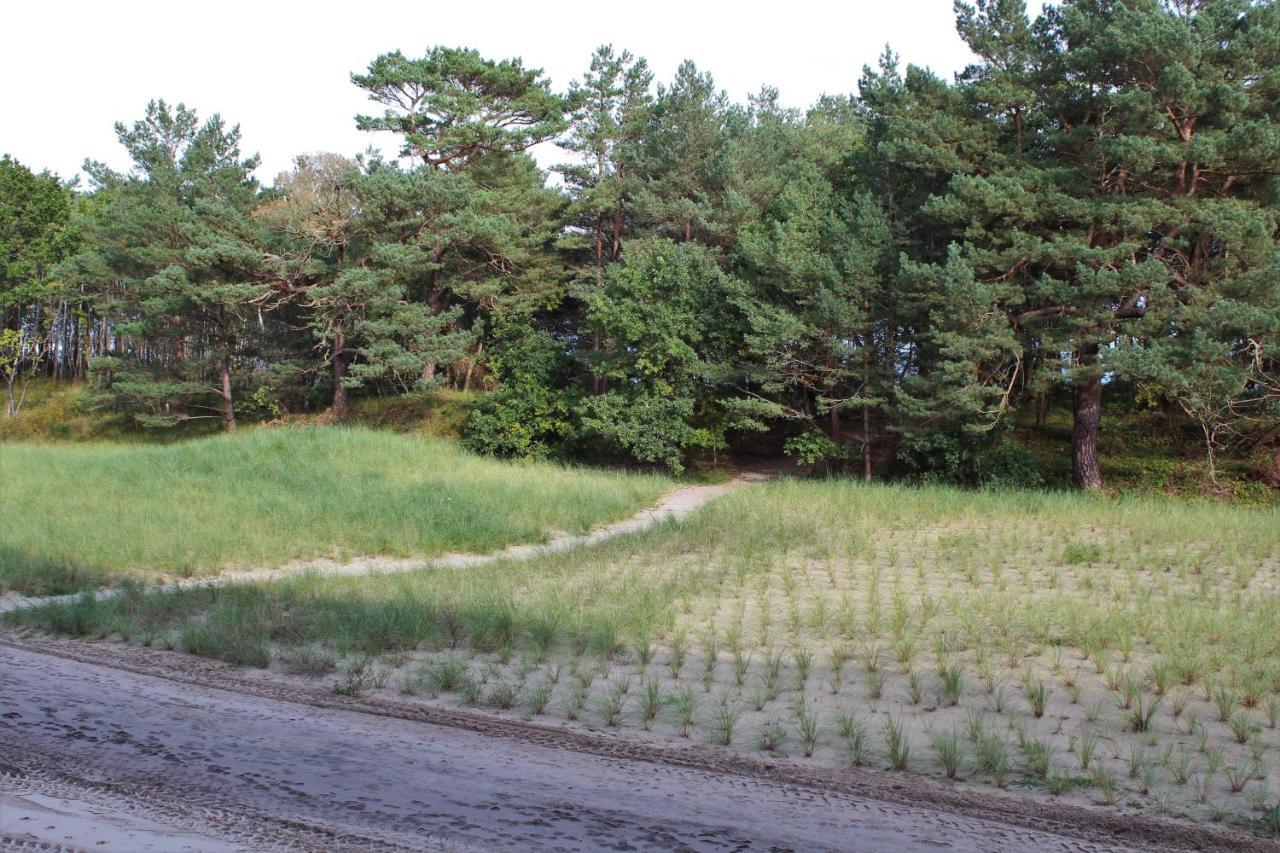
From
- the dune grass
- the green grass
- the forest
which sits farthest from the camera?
the green grass

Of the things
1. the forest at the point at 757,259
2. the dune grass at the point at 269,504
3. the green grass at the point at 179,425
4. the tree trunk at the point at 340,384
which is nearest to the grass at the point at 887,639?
the dune grass at the point at 269,504

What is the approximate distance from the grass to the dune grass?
2.72m

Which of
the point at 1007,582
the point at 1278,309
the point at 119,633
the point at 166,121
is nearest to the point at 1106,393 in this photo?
the point at 1278,309

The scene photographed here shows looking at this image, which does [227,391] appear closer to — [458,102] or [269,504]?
[458,102]

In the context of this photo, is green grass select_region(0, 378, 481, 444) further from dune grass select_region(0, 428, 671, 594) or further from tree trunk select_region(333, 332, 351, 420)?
dune grass select_region(0, 428, 671, 594)

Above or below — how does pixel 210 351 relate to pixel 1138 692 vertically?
above

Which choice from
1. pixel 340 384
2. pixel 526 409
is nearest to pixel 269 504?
pixel 526 409

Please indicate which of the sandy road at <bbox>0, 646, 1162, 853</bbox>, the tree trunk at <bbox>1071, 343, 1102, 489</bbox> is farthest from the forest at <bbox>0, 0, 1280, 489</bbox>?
the sandy road at <bbox>0, 646, 1162, 853</bbox>

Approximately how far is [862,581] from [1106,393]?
1983 centimetres

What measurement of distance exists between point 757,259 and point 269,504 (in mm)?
14829

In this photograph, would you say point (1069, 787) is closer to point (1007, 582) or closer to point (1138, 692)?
point (1138, 692)

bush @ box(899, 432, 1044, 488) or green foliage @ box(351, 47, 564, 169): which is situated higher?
green foliage @ box(351, 47, 564, 169)

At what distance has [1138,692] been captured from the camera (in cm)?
658

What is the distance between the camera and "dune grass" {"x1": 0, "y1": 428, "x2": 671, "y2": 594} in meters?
13.0
